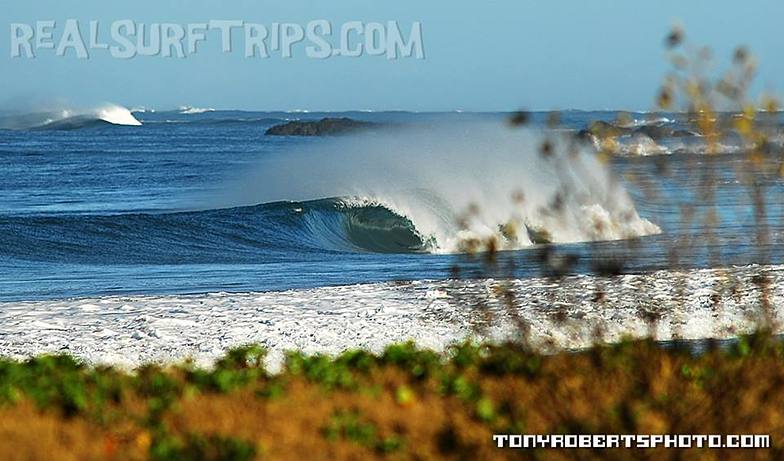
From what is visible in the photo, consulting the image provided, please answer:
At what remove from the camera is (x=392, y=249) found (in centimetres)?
2316

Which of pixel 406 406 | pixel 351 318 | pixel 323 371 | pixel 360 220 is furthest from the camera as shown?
pixel 360 220

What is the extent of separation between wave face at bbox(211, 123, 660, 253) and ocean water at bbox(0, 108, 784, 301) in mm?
53

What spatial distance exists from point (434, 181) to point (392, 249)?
19.0ft

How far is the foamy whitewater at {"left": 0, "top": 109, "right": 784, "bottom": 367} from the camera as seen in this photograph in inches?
325

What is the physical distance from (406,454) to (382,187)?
76.0 ft

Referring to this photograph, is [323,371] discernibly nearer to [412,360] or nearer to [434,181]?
[412,360]

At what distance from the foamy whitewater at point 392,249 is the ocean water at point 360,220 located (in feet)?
0.23

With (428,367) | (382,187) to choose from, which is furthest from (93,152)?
(428,367)

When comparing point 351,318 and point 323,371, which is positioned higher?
point 323,371

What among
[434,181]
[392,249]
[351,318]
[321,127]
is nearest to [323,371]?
[351,318]

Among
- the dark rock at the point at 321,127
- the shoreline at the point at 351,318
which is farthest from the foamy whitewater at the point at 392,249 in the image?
the dark rock at the point at 321,127

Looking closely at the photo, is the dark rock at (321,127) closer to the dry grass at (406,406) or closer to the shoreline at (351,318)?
the shoreline at (351,318)

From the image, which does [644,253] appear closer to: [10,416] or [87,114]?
[10,416]

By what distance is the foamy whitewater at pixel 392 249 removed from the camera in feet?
27.1
